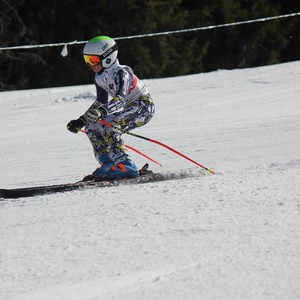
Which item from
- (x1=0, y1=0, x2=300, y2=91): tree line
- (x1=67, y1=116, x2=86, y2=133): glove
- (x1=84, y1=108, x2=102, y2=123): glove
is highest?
(x1=84, y1=108, x2=102, y2=123): glove

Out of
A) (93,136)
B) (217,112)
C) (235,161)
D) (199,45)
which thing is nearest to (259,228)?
(93,136)

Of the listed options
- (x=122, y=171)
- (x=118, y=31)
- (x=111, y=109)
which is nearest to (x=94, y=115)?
(x=111, y=109)

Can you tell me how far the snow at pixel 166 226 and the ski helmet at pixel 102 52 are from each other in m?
1.19

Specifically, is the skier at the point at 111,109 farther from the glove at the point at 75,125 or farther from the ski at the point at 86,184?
the ski at the point at 86,184

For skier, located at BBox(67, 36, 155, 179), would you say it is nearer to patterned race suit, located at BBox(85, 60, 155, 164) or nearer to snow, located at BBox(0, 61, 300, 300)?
patterned race suit, located at BBox(85, 60, 155, 164)

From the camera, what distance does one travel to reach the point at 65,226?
5785 mm

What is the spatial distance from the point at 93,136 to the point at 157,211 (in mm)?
1774

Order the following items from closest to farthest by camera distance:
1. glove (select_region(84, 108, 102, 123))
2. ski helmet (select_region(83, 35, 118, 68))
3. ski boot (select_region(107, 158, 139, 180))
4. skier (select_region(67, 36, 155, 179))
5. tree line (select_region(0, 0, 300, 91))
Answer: glove (select_region(84, 108, 102, 123)) < skier (select_region(67, 36, 155, 179)) < ski helmet (select_region(83, 35, 118, 68)) < ski boot (select_region(107, 158, 139, 180)) < tree line (select_region(0, 0, 300, 91))

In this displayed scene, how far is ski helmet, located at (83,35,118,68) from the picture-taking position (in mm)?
7352

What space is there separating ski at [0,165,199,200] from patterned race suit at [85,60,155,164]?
243 millimetres

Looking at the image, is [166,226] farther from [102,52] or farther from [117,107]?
[102,52]

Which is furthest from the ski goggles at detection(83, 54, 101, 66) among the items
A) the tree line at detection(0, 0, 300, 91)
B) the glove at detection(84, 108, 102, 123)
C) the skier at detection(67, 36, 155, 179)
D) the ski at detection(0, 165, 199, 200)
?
the tree line at detection(0, 0, 300, 91)

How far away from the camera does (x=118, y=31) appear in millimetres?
24312

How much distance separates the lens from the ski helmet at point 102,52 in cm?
735
